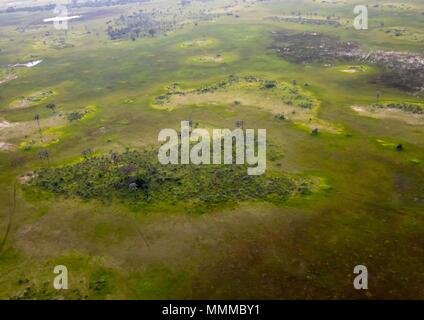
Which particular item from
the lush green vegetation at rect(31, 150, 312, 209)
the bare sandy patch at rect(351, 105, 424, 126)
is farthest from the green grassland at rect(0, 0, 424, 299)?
the bare sandy patch at rect(351, 105, 424, 126)

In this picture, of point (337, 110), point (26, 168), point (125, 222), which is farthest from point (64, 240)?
point (337, 110)

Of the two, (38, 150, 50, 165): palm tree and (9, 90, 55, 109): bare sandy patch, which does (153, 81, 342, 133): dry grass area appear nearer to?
(38, 150, 50, 165): palm tree

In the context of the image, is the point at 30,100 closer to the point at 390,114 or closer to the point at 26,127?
the point at 26,127

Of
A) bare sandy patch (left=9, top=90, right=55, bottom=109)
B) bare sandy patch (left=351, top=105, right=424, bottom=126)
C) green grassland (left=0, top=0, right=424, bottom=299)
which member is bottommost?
green grassland (left=0, top=0, right=424, bottom=299)

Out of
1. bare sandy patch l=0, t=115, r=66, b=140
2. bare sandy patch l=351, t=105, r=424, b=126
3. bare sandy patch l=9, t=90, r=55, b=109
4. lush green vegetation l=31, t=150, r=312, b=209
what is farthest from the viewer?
bare sandy patch l=9, t=90, r=55, b=109

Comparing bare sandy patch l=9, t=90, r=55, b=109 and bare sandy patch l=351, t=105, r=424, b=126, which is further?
bare sandy patch l=9, t=90, r=55, b=109

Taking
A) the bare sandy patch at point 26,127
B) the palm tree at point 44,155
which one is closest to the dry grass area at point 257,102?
the bare sandy patch at point 26,127

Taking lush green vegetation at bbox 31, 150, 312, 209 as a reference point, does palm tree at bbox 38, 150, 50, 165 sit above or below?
above

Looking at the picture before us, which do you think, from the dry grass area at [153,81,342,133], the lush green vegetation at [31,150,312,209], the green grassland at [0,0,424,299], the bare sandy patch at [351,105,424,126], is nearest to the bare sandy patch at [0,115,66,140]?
the green grassland at [0,0,424,299]

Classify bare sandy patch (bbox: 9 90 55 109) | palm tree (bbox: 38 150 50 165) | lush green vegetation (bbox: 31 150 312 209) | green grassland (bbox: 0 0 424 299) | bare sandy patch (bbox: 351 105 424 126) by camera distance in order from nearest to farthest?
1. green grassland (bbox: 0 0 424 299)
2. lush green vegetation (bbox: 31 150 312 209)
3. palm tree (bbox: 38 150 50 165)
4. bare sandy patch (bbox: 351 105 424 126)
5. bare sandy patch (bbox: 9 90 55 109)
